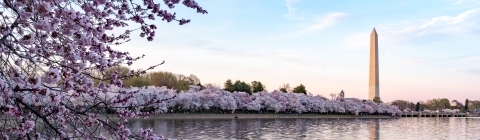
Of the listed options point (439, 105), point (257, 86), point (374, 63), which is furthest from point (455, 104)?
point (374, 63)

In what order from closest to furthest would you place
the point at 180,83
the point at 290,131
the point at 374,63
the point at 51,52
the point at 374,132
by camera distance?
the point at 51,52 < the point at 290,131 < the point at 374,132 < the point at 374,63 < the point at 180,83

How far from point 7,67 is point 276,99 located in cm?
5531

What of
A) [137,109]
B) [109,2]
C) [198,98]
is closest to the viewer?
[109,2]

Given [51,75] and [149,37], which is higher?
[149,37]

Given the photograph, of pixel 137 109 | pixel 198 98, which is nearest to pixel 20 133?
pixel 137 109

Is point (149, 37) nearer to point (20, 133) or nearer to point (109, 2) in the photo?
point (109, 2)

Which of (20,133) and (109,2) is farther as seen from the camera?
(109,2)

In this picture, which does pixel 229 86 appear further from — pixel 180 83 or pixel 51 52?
pixel 51 52

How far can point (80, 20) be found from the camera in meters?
3.22

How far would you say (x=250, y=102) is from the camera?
54781 mm

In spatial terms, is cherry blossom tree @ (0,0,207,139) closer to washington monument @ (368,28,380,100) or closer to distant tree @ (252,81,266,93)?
washington monument @ (368,28,380,100)

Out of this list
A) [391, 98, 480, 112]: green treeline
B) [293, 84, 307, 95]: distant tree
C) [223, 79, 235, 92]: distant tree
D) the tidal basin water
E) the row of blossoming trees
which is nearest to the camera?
the tidal basin water

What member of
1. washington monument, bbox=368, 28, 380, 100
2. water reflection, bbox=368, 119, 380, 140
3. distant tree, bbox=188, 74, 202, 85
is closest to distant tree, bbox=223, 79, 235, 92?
distant tree, bbox=188, 74, 202, 85

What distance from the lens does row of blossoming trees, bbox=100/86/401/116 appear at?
47.5 metres
